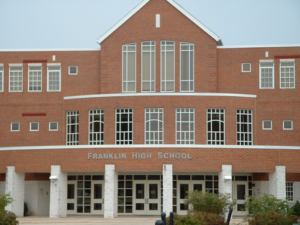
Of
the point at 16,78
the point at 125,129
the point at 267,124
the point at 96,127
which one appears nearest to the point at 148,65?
the point at 125,129

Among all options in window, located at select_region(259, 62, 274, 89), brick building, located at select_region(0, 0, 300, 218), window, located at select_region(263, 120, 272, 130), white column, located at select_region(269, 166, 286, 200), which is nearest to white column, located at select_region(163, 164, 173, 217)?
brick building, located at select_region(0, 0, 300, 218)

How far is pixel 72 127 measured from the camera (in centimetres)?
4200

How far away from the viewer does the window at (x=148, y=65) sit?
1695 inches

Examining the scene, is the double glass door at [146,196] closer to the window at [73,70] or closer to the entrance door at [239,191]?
the entrance door at [239,191]

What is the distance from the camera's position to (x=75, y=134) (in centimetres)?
4178

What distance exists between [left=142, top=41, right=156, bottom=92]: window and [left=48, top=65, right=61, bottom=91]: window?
25.0 feet

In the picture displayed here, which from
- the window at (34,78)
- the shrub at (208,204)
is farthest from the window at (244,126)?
the window at (34,78)

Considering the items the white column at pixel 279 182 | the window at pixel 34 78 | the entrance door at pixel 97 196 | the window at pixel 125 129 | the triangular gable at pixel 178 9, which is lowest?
the entrance door at pixel 97 196

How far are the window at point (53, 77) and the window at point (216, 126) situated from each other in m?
13.8

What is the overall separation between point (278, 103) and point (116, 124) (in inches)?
530

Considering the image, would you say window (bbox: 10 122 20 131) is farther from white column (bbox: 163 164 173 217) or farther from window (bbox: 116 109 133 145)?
white column (bbox: 163 164 173 217)

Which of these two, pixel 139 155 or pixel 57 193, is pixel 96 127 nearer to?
pixel 139 155

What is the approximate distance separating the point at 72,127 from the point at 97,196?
221 inches

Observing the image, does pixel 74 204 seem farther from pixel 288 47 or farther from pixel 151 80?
pixel 288 47
